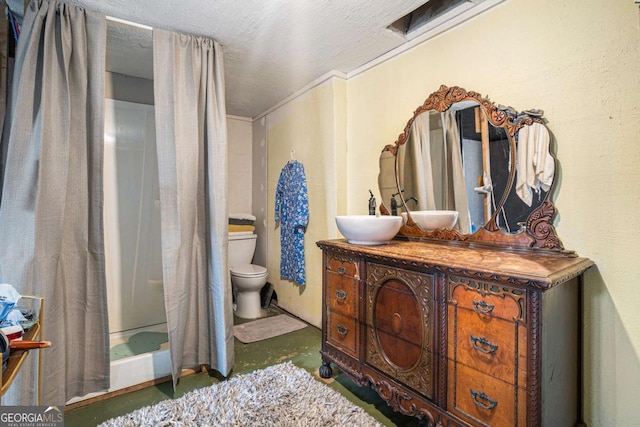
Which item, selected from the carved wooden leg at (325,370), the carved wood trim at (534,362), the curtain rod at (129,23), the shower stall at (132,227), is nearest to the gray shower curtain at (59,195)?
the curtain rod at (129,23)

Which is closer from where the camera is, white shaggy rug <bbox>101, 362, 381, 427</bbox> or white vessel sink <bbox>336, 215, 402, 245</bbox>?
white shaggy rug <bbox>101, 362, 381, 427</bbox>

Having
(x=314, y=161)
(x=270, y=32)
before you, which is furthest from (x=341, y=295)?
(x=270, y=32)

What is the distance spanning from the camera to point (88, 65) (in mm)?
1785

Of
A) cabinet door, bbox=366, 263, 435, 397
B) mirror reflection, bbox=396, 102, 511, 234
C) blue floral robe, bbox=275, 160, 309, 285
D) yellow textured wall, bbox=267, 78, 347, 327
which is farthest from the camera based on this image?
blue floral robe, bbox=275, 160, 309, 285

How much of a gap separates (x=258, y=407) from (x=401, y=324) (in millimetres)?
921

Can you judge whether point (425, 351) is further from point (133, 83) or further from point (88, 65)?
point (133, 83)

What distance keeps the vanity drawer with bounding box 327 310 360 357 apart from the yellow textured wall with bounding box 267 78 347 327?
32.0 inches

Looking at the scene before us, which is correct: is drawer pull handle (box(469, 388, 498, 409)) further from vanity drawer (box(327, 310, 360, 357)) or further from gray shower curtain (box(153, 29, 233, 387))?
gray shower curtain (box(153, 29, 233, 387))

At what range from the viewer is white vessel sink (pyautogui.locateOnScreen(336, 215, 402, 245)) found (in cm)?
183

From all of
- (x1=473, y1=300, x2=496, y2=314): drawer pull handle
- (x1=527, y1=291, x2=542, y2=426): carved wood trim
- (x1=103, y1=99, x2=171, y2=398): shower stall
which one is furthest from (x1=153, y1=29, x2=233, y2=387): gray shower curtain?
(x1=527, y1=291, x2=542, y2=426): carved wood trim

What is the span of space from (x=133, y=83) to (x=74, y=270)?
5.75 ft

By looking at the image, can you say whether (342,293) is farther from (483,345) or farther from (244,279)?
(244,279)

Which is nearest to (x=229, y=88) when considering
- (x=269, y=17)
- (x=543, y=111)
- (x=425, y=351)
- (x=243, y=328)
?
(x=269, y=17)

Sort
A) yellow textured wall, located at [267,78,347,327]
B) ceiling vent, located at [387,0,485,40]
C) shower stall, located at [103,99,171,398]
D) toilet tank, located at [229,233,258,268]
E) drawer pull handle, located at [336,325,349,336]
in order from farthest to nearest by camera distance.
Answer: toilet tank, located at [229,233,258,268] → yellow textured wall, located at [267,78,347,327] → shower stall, located at [103,99,171,398] → drawer pull handle, located at [336,325,349,336] → ceiling vent, located at [387,0,485,40]
